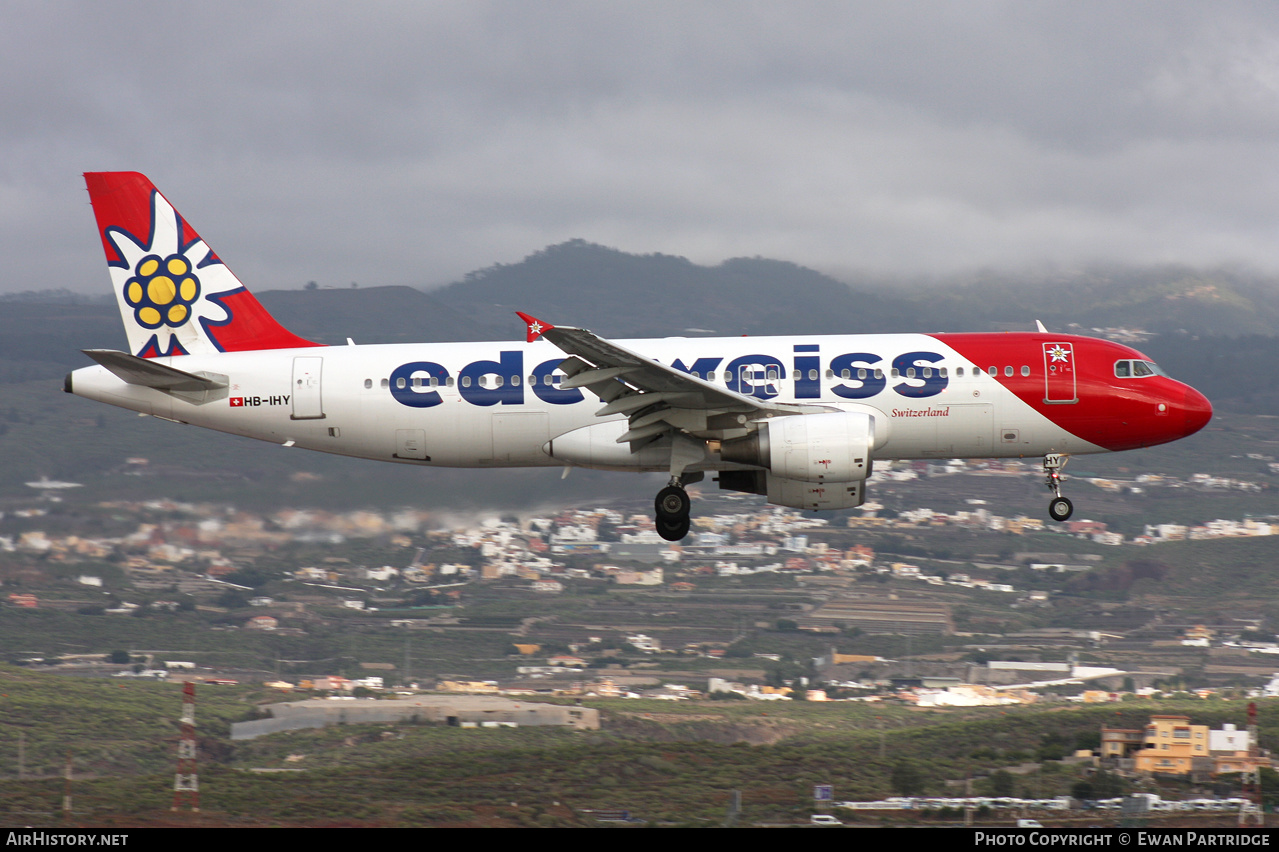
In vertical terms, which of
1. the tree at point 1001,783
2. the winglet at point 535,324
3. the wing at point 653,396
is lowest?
the tree at point 1001,783

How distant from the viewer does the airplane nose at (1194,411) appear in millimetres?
34219

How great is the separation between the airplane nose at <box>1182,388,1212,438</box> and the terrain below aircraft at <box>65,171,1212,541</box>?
0.21ft

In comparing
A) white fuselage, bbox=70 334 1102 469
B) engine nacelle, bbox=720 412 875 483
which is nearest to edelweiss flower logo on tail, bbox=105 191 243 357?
white fuselage, bbox=70 334 1102 469

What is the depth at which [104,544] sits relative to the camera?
213ft

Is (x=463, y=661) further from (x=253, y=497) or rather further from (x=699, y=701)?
(x=253, y=497)

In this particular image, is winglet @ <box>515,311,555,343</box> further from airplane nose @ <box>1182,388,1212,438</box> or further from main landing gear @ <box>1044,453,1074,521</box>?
airplane nose @ <box>1182,388,1212,438</box>

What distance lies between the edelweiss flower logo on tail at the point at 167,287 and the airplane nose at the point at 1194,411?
26.3 m

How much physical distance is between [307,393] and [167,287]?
572 centimetres

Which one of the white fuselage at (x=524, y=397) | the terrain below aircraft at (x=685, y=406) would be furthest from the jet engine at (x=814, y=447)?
the white fuselage at (x=524, y=397)

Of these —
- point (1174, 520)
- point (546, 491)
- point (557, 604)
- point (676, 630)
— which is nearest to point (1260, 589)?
point (1174, 520)

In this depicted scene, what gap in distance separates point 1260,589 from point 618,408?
396 ft

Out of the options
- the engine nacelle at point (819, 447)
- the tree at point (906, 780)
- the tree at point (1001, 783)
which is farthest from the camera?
the tree at point (1001, 783)

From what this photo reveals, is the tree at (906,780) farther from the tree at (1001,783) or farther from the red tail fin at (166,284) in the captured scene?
the red tail fin at (166,284)

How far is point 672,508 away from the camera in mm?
33750
